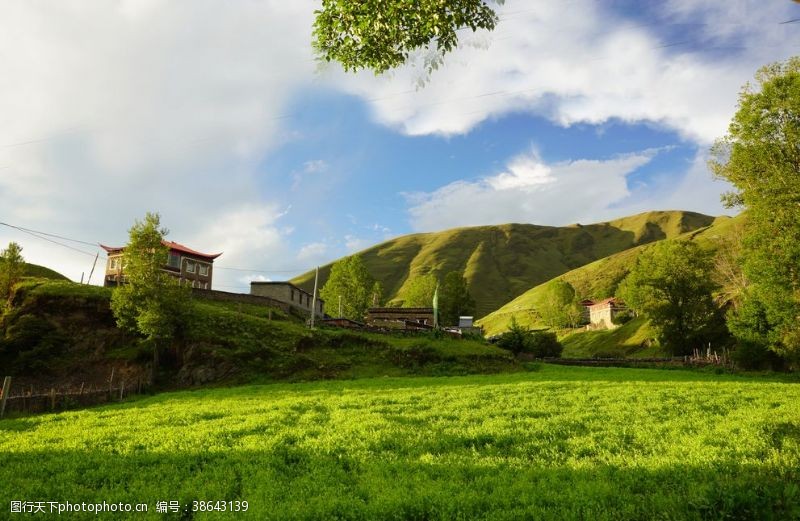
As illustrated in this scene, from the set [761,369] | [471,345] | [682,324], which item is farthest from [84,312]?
[682,324]

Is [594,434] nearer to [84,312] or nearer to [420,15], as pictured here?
[420,15]

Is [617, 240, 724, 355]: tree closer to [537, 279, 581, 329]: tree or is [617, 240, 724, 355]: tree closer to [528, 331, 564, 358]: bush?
[528, 331, 564, 358]: bush

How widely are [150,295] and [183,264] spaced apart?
51.5 m

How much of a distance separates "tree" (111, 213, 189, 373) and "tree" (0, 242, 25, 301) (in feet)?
44.9

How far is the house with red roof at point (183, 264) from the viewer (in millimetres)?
89625

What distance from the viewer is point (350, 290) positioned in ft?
368

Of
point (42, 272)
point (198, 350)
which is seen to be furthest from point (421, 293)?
point (198, 350)

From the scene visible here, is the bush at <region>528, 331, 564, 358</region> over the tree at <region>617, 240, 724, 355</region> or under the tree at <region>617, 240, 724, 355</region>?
under

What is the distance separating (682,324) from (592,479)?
80.6m

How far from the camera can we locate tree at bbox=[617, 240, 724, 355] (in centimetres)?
7763

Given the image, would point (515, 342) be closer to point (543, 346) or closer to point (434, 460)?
point (543, 346)

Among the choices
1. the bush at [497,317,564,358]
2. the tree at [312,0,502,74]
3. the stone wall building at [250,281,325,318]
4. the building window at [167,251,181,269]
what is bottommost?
the bush at [497,317,564,358]

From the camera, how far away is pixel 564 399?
25.4 m

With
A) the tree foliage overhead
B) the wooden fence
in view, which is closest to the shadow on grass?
the wooden fence
